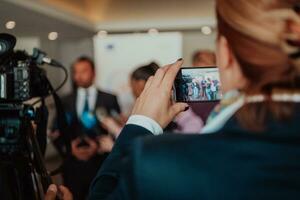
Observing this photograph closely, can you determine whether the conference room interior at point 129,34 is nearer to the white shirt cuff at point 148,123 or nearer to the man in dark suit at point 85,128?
the man in dark suit at point 85,128

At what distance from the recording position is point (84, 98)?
2691 mm

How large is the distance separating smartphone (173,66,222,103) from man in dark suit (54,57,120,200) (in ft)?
2.86

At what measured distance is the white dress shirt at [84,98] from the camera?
2632 millimetres

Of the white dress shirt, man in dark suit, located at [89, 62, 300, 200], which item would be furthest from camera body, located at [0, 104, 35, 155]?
the white dress shirt

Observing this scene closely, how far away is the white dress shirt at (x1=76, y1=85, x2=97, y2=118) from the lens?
104 inches

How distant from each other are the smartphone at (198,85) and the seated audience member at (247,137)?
213 millimetres

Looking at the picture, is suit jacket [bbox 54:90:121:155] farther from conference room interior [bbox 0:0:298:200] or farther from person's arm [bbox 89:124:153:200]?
person's arm [bbox 89:124:153:200]

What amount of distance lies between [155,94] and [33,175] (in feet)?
1.26

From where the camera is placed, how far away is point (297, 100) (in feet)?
1.79

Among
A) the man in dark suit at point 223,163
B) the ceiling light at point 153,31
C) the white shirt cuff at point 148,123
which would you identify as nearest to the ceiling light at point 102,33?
the ceiling light at point 153,31

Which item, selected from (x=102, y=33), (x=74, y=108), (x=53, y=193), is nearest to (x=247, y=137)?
(x=53, y=193)

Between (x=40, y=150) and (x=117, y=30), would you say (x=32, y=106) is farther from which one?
(x=117, y=30)

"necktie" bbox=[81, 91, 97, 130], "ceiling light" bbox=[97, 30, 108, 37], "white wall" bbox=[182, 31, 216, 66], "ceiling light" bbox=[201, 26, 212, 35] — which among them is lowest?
"necktie" bbox=[81, 91, 97, 130]

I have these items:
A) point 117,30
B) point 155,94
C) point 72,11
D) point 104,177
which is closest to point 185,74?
point 155,94
